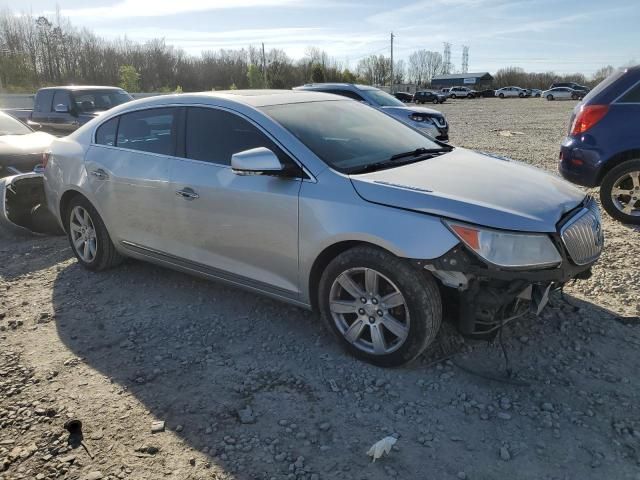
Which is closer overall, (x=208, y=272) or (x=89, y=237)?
(x=208, y=272)

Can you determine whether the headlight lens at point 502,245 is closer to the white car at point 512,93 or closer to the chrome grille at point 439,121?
the chrome grille at point 439,121

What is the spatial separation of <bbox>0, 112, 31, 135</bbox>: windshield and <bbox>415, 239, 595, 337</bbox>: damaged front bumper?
7.68m

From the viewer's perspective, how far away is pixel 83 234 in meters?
5.05

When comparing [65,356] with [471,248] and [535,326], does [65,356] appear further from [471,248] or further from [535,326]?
[535,326]

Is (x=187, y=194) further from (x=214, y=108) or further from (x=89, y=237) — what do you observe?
(x=89, y=237)

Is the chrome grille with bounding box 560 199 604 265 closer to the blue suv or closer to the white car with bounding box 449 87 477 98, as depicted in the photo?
the blue suv

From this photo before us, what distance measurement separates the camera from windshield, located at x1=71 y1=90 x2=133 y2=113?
39.5ft

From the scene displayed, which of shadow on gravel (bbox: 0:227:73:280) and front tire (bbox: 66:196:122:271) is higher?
front tire (bbox: 66:196:122:271)

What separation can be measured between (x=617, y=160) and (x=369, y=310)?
14.2 feet

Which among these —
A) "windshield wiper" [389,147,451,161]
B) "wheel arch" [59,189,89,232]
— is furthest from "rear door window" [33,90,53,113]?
"windshield wiper" [389,147,451,161]

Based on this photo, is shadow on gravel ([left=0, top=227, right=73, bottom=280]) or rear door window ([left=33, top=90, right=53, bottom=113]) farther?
rear door window ([left=33, top=90, right=53, bottom=113])

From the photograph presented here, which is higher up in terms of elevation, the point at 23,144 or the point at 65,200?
the point at 23,144

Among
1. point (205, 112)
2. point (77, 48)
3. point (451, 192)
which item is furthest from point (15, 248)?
point (77, 48)

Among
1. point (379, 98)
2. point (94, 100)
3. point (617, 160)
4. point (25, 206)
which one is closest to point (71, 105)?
point (94, 100)
